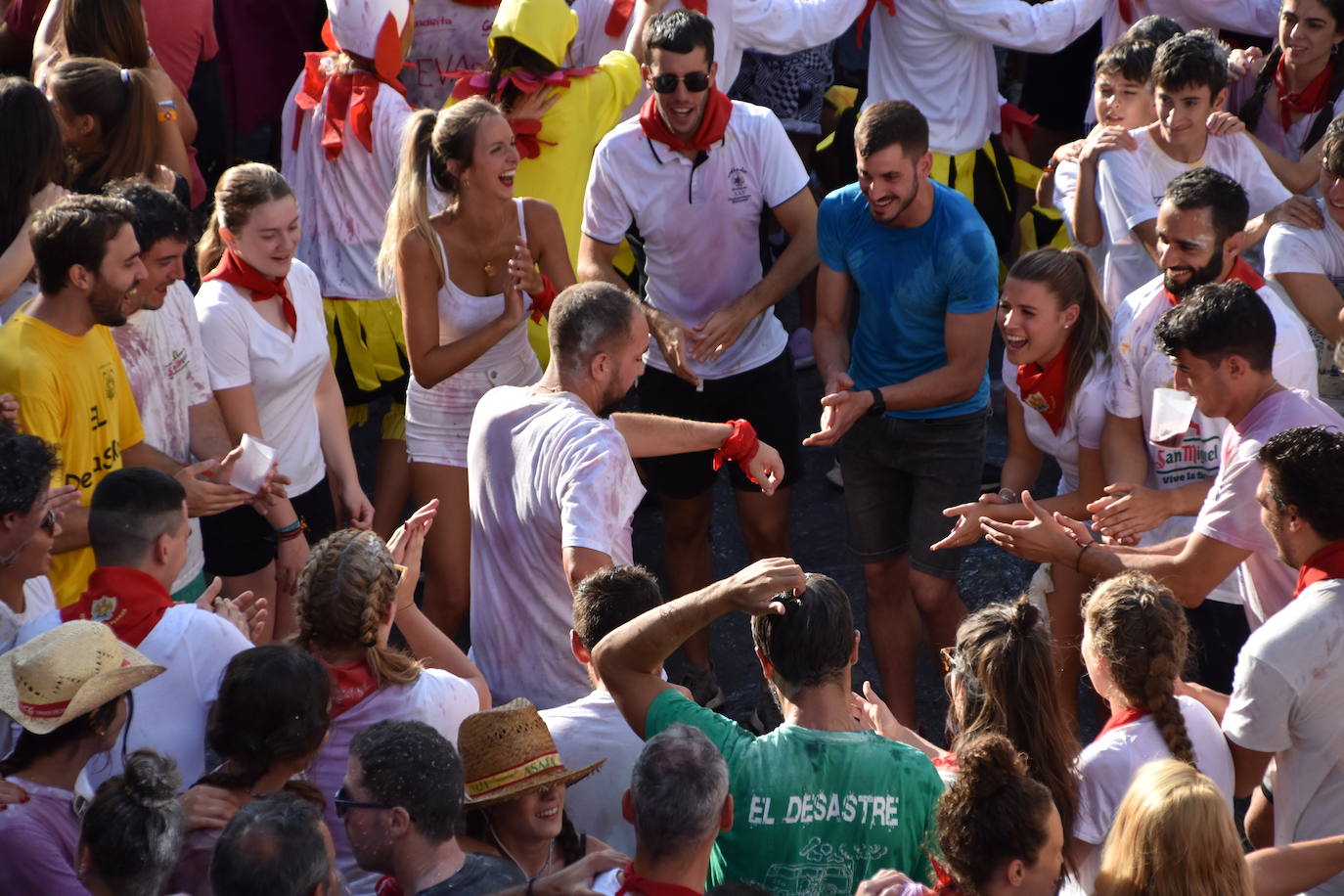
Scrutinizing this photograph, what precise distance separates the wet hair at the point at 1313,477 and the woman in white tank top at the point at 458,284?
2.49m

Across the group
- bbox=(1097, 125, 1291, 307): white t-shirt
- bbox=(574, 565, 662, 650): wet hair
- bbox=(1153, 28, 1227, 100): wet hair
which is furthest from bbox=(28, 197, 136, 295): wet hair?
bbox=(1153, 28, 1227, 100): wet hair

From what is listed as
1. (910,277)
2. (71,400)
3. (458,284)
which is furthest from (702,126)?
(71,400)

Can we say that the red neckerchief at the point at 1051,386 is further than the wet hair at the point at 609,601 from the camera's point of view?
Yes

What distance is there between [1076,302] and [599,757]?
2.15 metres

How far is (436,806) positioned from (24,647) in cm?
96

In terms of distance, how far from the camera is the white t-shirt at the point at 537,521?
3789 mm

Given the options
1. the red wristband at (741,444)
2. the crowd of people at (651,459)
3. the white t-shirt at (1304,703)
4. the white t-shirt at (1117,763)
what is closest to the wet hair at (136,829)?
the crowd of people at (651,459)

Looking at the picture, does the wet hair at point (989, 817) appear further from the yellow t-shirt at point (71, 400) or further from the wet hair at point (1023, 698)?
the yellow t-shirt at point (71, 400)

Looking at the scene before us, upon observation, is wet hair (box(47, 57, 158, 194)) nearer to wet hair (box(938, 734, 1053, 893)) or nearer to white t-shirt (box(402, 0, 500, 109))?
white t-shirt (box(402, 0, 500, 109))

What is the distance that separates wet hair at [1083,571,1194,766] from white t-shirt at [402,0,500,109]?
4.30 meters

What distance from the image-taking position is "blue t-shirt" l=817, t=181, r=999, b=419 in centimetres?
485

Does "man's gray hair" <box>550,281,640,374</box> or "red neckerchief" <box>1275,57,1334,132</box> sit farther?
"red neckerchief" <box>1275,57,1334,132</box>

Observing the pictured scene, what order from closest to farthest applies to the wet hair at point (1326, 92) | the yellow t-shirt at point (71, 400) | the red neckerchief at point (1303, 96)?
1. the yellow t-shirt at point (71, 400)
2. the wet hair at point (1326, 92)
3. the red neckerchief at point (1303, 96)

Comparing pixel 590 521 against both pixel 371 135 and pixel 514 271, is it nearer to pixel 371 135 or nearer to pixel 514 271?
pixel 514 271
